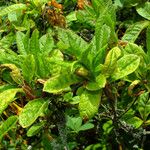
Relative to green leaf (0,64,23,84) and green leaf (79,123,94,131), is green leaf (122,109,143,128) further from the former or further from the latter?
green leaf (0,64,23,84)

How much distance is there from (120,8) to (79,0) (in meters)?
0.29

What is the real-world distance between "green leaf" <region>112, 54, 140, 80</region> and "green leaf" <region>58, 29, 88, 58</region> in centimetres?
15

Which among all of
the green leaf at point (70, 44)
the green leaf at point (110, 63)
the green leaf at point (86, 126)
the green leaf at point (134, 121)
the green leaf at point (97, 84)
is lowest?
the green leaf at point (86, 126)

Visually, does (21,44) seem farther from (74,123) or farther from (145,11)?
(145,11)

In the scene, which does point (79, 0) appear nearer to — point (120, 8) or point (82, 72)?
point (120, 8)

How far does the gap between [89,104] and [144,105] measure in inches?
18.8

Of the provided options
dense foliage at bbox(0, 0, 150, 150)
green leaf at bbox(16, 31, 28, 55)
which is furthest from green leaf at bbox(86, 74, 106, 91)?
green leaf at bbox(16, 31, 28, 55)

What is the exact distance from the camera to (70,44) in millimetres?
1647

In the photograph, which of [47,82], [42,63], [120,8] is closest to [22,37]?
[42,63]

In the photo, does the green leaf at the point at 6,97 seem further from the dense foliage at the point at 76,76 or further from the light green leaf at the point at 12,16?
the light green leaf at the point at 12,16

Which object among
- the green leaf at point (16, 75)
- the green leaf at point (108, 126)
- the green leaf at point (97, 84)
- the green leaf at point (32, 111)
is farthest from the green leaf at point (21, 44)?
the green leaf at point (108, 126)

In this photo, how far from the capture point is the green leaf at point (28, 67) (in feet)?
5.61

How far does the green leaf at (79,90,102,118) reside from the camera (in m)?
1.60

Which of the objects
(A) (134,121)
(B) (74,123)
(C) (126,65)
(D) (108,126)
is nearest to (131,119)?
(A) (134,121)
